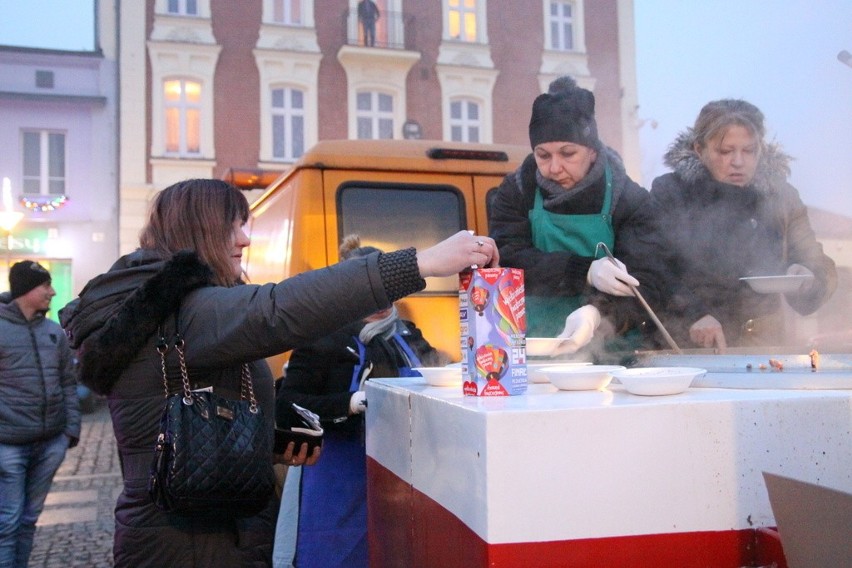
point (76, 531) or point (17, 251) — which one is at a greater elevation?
point (17, 251)

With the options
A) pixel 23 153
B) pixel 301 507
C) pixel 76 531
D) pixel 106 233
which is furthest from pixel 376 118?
pixel 301 507

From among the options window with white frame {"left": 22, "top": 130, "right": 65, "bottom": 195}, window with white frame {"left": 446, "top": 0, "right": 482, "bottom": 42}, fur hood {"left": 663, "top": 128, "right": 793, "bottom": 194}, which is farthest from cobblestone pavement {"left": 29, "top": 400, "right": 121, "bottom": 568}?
window with white frame {"left": 446, "top": 0, "right": 482, "bottom": 42}

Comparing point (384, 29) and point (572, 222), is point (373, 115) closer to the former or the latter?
point (384, 29)

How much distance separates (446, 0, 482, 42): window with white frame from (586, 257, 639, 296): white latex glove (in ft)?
40.3

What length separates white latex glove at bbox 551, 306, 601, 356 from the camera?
2273 mm

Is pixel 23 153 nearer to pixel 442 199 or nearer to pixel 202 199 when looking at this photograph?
pixel 442 199

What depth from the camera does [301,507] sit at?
10.7ft

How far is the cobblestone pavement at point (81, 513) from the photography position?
514 cm

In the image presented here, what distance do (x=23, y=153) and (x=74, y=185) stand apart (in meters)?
1.30

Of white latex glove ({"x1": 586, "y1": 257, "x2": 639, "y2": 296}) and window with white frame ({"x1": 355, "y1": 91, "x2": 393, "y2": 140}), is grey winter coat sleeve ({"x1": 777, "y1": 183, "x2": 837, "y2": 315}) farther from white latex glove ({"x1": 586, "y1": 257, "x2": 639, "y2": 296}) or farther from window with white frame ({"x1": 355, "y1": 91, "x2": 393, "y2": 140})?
window with white frame ({"x1": 355, "y1": 91, "x2": 393, "y2": 140})

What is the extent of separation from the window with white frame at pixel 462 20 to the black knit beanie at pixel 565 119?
38.6ft

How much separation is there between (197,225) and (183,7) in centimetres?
1632

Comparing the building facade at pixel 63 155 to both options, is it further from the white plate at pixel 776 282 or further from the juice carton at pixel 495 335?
the juice carton at pixel 495 335

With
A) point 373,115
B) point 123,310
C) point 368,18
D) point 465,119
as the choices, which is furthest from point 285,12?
point 123,310
